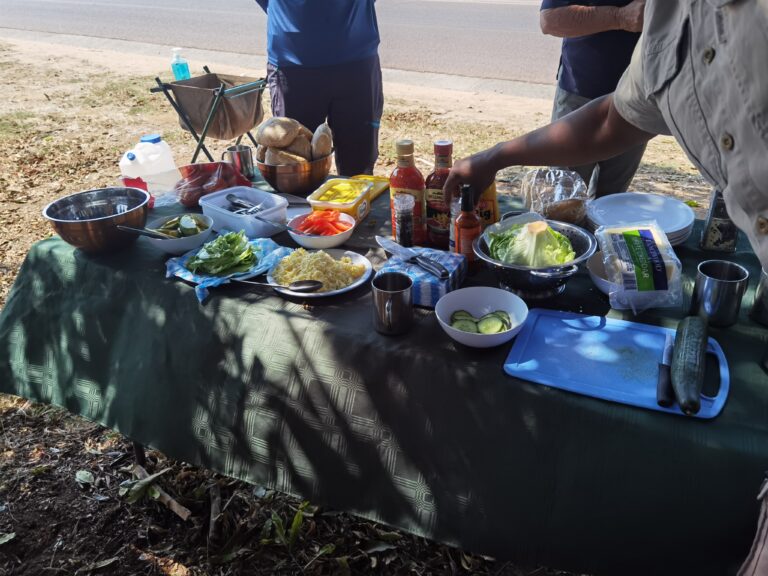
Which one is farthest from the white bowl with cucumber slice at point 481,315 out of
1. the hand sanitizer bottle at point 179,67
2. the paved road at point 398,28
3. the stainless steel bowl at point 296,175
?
the paved road at point 398,28

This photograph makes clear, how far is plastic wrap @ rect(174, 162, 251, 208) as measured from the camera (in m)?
2.60

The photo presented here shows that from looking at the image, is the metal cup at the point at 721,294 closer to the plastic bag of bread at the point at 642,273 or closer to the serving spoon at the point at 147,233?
the plastic bag of bread at the point at 642,273

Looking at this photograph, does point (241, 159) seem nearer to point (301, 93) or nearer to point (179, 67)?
point (301, 93)

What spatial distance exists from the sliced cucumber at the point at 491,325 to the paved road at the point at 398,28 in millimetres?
7331

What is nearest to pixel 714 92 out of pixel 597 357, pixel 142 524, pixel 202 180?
pixel 597 357

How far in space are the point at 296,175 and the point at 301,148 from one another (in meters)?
0.12

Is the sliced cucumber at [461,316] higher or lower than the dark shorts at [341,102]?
lower

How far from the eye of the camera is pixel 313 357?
1.73 metres

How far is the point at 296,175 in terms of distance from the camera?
103 inches

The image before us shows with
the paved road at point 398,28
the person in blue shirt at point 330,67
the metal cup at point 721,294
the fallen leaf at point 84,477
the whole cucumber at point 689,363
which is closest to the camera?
the whole cucumber at point 689,363

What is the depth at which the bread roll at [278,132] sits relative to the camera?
8.20 feet

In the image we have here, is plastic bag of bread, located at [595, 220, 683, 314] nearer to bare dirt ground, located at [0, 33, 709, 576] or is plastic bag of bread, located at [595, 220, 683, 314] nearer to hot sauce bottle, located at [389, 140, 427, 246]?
hot sauce bottle, located at [389, 140, 427, 246]

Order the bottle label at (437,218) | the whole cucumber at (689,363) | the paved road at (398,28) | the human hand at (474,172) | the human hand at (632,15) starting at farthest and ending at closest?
1. the paved road at (398,28)
2. the human hand at (632,15)
3. the bottle label at (437,218)
4. the human hand at (474,172)
5. the whole cucumber at (689,363)

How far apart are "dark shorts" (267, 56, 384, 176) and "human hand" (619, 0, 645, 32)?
4.76 feet
